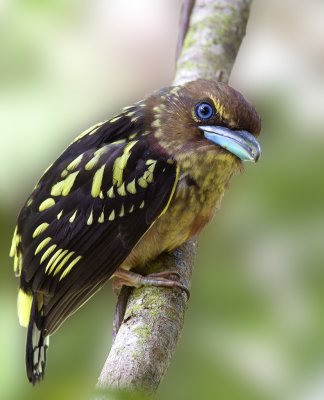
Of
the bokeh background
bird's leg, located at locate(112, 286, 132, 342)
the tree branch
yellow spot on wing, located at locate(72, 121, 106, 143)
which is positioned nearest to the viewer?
the bokeh background

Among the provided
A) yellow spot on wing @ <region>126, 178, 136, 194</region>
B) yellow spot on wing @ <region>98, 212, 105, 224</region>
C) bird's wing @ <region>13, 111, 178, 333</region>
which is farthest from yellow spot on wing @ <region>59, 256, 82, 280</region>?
yellow spot on wing @ <region>126, 178, 136, 194</region>

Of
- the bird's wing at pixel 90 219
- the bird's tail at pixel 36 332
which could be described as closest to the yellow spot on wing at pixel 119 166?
the bird's wing at pixel 90 219

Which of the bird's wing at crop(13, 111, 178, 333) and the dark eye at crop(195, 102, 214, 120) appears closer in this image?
the bird's wing at crop(13, 111, 178, 333)

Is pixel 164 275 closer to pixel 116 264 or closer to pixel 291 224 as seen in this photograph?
pixel 116 264

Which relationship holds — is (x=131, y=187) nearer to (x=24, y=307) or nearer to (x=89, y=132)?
(x=89, y=132)

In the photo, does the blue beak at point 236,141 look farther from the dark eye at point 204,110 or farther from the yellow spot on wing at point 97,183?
the yellow spot on wing at point 97,183

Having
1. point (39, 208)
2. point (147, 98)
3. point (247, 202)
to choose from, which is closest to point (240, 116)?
point (147, 98)

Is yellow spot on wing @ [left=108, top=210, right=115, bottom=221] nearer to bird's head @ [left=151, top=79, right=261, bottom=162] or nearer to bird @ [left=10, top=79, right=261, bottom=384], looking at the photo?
bird @ [left=10, top=79, right=261, bottom=384]
